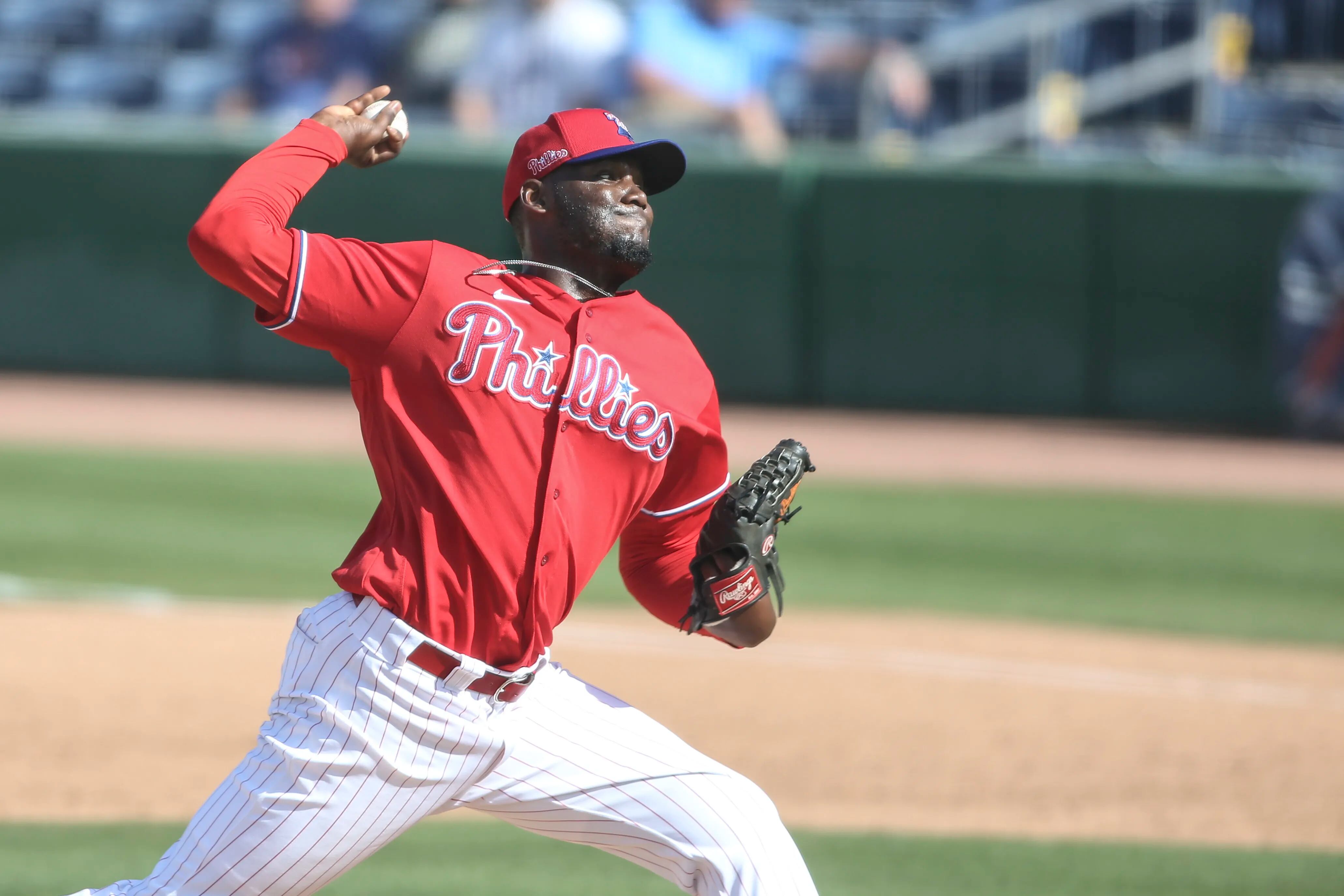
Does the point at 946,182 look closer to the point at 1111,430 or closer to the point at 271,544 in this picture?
the point at 1111,430

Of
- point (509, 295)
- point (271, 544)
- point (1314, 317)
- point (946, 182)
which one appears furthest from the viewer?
point (946, 182)

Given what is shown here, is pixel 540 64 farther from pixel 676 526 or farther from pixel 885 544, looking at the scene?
pixel 676 526

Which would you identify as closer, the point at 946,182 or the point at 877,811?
the point at 877,811

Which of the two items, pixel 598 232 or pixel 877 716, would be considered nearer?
pixel 598 232

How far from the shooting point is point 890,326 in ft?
44.2

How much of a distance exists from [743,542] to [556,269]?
1.88ft

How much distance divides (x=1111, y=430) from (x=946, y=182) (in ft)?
7.51

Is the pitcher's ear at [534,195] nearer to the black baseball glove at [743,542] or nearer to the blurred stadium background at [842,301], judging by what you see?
the black baseball glove at [743,542]

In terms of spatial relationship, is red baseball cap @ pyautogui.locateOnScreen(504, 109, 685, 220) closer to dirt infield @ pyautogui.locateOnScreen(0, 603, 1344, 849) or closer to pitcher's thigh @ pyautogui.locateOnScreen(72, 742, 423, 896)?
pitcher's thigh @ pyautogui.locateOnScreen(72, 742, 423, 896)

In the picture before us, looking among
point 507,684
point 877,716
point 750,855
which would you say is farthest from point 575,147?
point 877,716

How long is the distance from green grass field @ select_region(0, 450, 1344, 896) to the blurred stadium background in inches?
1.7

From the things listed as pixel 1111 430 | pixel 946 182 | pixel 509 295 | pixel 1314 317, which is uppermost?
pixel 509 295

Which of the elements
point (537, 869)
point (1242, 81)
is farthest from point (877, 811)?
point (1242, 81)

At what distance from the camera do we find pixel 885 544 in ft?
32.0
